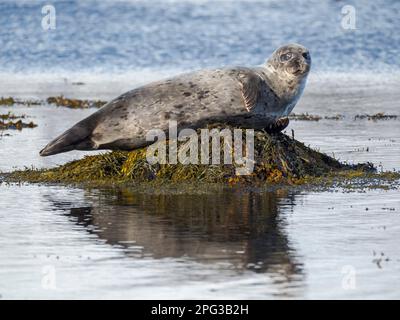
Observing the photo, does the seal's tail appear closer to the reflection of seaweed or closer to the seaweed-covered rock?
the seaweed-covered rock

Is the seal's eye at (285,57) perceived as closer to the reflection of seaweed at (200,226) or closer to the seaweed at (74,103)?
the reflection of seaweed at (200,226)

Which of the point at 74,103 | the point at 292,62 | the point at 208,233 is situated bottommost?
the point at 208,233

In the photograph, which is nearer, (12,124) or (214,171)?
(214,171)

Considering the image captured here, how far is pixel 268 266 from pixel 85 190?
14.7 feet

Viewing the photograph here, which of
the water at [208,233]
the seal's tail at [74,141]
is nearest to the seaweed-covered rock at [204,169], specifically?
the seal's tail at [74,141]

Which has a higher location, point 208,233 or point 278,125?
point 278,125

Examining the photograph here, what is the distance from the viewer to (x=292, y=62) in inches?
554

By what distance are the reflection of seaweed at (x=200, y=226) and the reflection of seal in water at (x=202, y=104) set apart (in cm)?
153

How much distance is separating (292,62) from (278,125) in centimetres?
83

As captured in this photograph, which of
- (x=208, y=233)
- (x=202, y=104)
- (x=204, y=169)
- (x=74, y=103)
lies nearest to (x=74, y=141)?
(x=202, y=104)

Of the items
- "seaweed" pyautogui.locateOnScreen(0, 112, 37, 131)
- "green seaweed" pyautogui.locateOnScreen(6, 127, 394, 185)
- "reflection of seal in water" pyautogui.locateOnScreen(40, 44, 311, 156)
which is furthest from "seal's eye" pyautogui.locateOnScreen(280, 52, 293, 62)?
"seaweed" pyautogui.locateOnScreen(0, 112, 37, 131)

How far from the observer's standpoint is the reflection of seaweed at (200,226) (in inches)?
349

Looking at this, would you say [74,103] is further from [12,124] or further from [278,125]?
[278,125]
